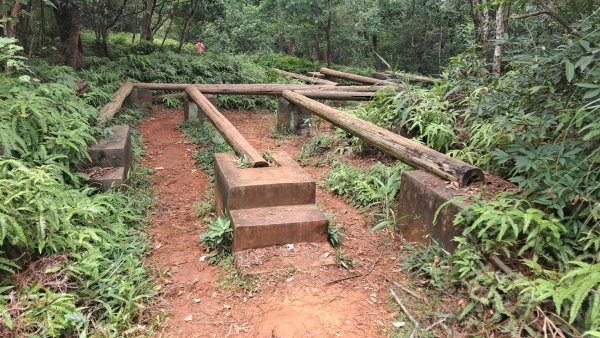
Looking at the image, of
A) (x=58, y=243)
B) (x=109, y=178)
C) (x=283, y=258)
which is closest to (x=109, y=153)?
(x=109, y=178)

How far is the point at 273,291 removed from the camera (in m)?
3.30

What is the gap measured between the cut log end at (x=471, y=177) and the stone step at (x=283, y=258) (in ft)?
4.38

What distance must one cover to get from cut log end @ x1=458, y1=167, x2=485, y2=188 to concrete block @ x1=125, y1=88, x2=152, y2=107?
7978 millimetres

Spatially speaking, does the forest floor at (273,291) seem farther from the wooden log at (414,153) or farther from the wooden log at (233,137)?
the wooden log at (233,137)

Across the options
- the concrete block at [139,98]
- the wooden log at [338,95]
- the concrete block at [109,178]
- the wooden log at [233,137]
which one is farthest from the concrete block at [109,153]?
the concrete block at [139,98]

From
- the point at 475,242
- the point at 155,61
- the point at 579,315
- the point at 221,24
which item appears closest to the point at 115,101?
the point at 155,61

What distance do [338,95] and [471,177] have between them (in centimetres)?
469

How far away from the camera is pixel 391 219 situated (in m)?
4.42

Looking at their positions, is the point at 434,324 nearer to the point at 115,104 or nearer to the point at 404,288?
the point at 404,288

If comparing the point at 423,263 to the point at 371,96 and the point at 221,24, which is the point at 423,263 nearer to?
the point at 371,96

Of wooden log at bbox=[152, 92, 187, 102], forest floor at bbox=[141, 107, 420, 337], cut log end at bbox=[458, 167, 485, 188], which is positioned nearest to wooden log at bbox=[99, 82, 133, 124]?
wooden log at bbox=[152, 92, 187, 102]

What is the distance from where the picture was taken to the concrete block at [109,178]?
4469mm

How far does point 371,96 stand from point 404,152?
12.4 feet

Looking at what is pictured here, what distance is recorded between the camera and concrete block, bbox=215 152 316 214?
386 centimetres
